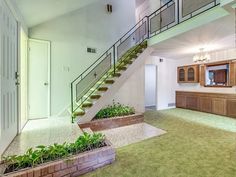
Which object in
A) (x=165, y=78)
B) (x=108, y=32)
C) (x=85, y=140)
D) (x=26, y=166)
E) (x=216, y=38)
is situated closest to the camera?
(x=26, y=166)

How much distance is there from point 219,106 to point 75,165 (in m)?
6.17

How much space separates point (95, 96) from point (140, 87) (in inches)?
93.6

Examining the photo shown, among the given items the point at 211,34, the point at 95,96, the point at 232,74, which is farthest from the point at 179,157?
the point at 232,74

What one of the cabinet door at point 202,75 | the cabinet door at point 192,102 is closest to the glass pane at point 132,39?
the cabinet door at point 202,75

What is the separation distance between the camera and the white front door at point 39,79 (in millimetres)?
4754

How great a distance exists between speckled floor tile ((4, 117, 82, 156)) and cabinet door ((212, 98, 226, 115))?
18.3 feet

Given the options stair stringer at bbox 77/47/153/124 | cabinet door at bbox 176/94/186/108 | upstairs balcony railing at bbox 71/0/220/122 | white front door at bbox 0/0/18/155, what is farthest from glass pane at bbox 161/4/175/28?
white front door at bbox 0/0/18/155

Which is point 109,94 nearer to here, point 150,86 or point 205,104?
point 150,86

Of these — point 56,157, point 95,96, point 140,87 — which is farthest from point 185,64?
point 56,157

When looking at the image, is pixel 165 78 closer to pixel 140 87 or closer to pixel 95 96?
pixel 140 87

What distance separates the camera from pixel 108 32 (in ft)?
20.2

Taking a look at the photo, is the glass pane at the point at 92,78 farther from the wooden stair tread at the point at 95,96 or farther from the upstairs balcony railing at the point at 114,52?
the wooden stair tread at the point at 95,96

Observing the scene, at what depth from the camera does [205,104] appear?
696 cm

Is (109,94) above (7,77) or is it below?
below
